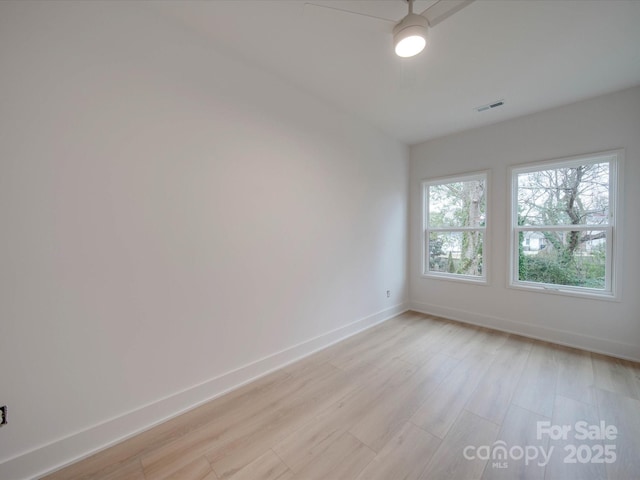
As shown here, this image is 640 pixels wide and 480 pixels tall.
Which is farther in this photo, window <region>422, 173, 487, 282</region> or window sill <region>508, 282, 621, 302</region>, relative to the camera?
window <region>422, 173, 487, 282</region>

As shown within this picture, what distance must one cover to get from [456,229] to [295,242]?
259cm

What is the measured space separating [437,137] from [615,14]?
210 cm

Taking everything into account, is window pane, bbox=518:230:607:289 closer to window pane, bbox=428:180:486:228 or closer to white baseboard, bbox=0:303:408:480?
window pane, bbox=428:180:486:228

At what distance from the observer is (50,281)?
1.31 metres

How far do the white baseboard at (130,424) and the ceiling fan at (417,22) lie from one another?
257 centimetres

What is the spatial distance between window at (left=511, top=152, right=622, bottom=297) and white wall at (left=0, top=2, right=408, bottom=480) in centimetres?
→ 279

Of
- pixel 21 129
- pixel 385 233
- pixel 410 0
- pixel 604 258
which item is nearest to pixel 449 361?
pixel 385 233

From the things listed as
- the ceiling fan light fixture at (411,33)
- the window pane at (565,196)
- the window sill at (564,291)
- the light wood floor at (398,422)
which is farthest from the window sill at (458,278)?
the ceiling fan light fixture at (411,33)

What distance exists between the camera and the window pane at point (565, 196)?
8.68ft

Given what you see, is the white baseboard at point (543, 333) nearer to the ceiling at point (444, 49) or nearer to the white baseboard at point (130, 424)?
the white baseboard at point (130, 424)

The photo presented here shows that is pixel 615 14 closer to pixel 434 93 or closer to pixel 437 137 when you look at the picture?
pixel 434 93

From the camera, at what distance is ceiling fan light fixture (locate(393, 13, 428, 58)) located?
1.36 m

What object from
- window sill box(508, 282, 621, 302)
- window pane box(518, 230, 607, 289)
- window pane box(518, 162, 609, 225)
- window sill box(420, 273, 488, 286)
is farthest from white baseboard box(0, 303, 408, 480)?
window pane box(518, 162, 609, 225)

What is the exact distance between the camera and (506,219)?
3152 mm
